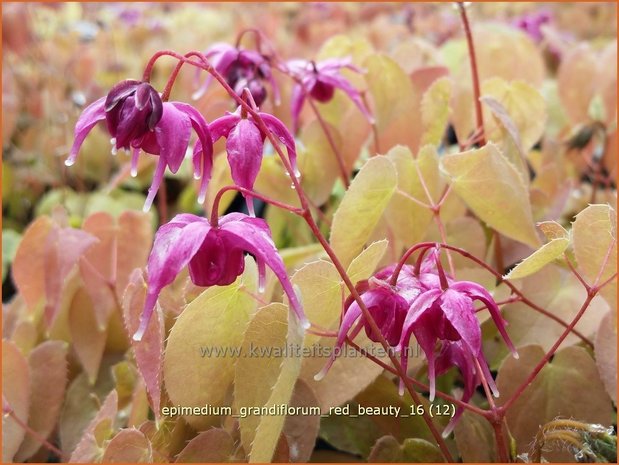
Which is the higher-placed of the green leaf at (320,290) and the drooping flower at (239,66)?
the drooping flower at (239,66)

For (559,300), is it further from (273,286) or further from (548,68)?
(548,68)

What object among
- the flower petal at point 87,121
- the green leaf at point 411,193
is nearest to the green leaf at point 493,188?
the green leaf at point 411,193

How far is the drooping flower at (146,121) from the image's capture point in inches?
15.2

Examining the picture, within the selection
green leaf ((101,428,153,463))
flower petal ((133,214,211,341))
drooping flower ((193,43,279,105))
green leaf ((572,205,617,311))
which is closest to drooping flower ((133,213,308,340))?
flower petal ((133,214,211,341))

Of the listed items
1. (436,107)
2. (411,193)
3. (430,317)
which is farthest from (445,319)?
(436,107)

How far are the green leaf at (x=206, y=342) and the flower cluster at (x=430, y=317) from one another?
0.24 ft

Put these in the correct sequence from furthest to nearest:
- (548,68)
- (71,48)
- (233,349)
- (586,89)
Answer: (71,48)
(548,68)
(586,89)
(233,349)

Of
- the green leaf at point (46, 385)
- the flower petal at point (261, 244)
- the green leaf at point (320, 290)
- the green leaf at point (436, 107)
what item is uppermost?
the flower petal at point (261, 244)

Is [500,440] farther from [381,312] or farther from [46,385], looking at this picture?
[46,385]

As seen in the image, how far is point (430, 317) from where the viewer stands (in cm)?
40

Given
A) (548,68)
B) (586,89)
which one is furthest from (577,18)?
(586,89)

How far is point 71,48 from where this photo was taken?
65.7 inches

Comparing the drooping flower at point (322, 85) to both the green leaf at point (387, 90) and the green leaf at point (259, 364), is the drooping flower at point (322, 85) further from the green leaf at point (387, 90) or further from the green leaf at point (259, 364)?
the green leaf at point (259, 364)

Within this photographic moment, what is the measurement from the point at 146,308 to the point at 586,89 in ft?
2.45
